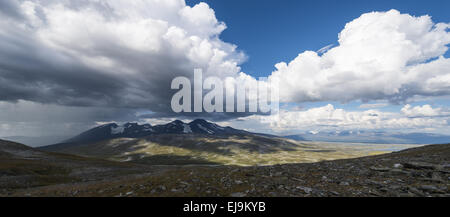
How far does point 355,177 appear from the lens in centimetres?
1628

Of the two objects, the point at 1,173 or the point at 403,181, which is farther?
the point at 1,173

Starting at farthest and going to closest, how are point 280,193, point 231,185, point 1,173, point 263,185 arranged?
point 1,173, point 231,185, point 263,185, point 280,193

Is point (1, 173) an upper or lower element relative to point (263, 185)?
lower

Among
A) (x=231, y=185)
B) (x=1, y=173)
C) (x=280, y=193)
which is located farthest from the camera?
(x=1, y=173)
